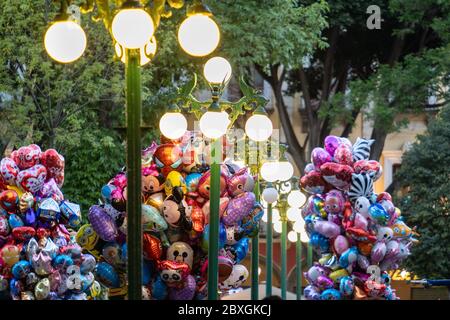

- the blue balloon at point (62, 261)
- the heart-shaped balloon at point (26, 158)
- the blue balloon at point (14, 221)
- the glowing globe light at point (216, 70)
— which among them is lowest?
the blue balloon at point (62, 261)

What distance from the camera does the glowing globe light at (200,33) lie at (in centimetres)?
934

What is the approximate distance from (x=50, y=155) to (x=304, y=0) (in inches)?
553

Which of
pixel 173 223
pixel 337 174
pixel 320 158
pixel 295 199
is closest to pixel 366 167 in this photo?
pixel 337 174

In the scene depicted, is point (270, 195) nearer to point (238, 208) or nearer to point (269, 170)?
point (269, 170)

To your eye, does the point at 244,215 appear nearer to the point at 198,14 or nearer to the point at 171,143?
the point at 171,143

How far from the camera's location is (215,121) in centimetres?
1241

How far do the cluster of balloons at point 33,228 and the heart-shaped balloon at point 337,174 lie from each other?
13.4 ft

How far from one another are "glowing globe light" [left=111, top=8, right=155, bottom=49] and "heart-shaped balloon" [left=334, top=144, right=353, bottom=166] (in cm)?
1024

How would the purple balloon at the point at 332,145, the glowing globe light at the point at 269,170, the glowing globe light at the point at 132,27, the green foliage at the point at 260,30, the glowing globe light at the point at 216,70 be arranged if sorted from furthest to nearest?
the green foliage at the point at 260,30, the purple balloon at the point at 332,145, the glowing globe light at the point at 269,170, the glowing globe light at the point at 216,70, the glowing globe light at the point at 132,27

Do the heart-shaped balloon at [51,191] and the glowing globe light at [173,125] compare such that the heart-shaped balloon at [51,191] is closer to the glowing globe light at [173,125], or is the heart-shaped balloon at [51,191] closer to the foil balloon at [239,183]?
the foil balloon at [239,183]

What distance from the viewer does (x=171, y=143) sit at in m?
15.9

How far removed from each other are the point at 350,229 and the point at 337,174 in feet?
3.21

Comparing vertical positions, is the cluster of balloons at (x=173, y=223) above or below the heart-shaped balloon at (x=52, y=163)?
below

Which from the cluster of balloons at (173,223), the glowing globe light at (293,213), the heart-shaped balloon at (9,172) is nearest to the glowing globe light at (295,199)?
the glowing globe light at (293,213)
